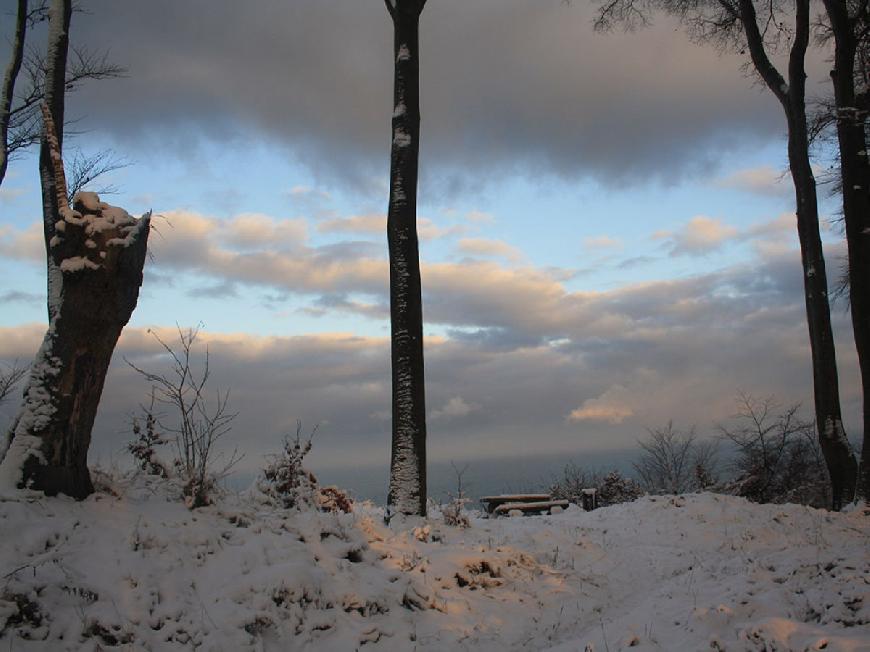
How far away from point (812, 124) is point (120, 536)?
1502 centimetres

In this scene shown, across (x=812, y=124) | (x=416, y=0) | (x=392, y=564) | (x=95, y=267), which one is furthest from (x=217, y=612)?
(x=812, y=124)

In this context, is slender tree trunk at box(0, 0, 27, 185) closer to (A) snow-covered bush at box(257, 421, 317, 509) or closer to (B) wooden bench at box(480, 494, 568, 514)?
(A) snow-covered bush at box(257, 421, 317, 509)

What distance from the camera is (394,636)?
551 cm

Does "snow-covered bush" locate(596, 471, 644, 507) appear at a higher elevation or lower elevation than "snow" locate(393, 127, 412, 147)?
lower

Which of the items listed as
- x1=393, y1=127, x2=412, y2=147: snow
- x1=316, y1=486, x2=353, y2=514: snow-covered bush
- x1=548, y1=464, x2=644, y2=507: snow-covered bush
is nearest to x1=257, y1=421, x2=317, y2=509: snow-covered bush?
x1=316, y1=486, x2=353, y2=514: snow-covered bush

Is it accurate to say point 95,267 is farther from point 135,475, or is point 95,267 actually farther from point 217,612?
point 217,612

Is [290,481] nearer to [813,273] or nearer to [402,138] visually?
[402,138]

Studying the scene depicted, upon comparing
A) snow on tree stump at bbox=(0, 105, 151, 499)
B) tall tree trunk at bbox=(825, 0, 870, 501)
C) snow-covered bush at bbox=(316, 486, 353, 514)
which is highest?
tall tree trunk at bbox=(825, 0, 870, 501)

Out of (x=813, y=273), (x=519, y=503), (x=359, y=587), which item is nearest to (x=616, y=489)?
(x=519, y=503)

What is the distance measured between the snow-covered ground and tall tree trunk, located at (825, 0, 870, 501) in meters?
3.91

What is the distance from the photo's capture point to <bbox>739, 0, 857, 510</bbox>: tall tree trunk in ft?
37.3

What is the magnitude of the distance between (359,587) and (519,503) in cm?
951

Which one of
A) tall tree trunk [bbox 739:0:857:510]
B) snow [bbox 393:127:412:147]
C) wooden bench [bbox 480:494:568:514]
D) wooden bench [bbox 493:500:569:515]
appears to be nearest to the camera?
snow [bbox 393:127:412:147]

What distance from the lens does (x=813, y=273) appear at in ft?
39.0
